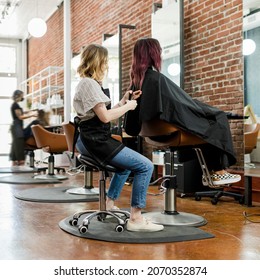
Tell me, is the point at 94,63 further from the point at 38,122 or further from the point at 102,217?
the point at 38,122

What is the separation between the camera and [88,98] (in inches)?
101

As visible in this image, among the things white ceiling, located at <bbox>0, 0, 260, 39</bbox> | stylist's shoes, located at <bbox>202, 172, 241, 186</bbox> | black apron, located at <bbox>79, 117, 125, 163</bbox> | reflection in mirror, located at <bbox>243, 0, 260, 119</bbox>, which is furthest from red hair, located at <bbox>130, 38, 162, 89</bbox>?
white ceiling, located at <bbox>0, 0, 260, 39</bbox>

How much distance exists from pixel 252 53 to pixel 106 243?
248 centimetres

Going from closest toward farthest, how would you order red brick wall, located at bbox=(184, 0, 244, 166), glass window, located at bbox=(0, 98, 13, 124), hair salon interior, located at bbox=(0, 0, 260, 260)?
hair salon interior, located at bbox=(0, 0, 260, 260) < red brick wall, located at bbox=(184, 0, 244, 166) < glass window, located at bbox=(0, 98, 13, 124)

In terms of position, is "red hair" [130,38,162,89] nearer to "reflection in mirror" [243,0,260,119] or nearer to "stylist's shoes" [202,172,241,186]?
"stylist's shoes" [202,172,241,186]

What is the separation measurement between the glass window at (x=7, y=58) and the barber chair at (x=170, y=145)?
484 inches

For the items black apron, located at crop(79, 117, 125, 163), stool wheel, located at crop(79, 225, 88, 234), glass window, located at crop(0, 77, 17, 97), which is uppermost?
glass window, located at crop(0, 77, 17, 97)

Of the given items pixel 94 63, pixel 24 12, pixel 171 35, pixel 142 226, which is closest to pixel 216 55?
pixel 171 35

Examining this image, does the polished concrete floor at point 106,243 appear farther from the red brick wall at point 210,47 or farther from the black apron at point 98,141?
the red brick wall at point 210,47

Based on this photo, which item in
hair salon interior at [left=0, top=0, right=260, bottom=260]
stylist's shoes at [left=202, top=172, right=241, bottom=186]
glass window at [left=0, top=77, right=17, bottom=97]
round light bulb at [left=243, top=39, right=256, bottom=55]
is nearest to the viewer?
hair salon interior at [left=0, top=0, right=260, bottom=260]

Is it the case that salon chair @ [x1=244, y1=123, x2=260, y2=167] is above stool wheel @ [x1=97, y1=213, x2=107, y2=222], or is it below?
above

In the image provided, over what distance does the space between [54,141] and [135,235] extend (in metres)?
3.42

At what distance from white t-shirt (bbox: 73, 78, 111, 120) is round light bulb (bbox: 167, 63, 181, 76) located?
274 cm

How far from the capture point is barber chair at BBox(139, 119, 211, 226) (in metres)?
2.80
